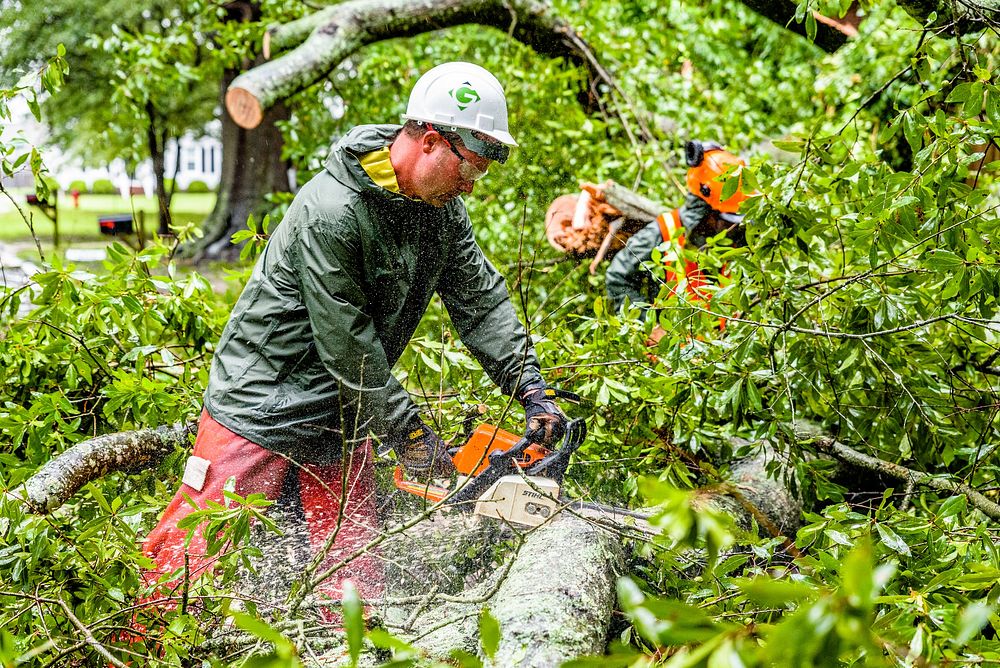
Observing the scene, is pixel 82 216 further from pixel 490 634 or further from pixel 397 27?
pixel 490 634

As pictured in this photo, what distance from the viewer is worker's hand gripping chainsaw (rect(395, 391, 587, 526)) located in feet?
8.10

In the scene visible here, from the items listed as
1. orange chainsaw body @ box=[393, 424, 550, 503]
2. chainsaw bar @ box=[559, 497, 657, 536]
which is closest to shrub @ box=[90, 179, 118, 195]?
orange chainsaw body @ box=[393, 424, 550, 503]

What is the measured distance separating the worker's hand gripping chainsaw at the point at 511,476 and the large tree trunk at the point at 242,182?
7512 millimetres

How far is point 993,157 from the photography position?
4.92 m

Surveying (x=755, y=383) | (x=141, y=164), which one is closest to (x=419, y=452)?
(x=755, y=383)

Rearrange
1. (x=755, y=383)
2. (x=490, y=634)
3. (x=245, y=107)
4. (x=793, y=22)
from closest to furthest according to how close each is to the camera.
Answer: (x=490, y=634), (x=755, y=383), (x=793, y=22), (x=245, y=107)

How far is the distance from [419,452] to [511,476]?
0.34 m

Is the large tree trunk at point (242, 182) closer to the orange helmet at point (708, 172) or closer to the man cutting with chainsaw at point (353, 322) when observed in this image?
the orange helmet at point (708, 172)

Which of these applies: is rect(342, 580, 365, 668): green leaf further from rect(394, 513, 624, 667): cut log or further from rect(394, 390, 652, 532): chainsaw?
rect(394, 390, 652, 532): chainsaw

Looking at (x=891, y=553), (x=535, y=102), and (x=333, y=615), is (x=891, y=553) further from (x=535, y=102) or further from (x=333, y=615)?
(x=535, y=102)

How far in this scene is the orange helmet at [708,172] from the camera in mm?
4059

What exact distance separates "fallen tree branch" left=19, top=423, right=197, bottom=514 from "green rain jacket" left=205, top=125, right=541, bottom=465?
0.43m

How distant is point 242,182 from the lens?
10.0 meters

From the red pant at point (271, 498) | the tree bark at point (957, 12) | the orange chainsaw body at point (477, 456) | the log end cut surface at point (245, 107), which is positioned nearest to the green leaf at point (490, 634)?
the red pant at point (271, 498)
